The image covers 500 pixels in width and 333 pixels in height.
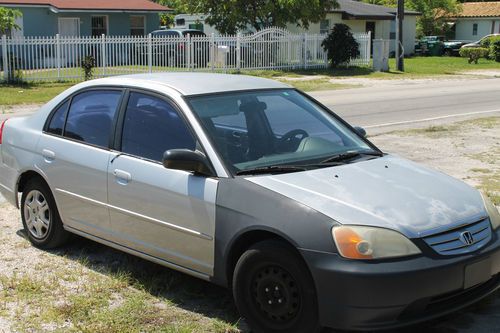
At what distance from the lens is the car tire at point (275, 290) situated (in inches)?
149

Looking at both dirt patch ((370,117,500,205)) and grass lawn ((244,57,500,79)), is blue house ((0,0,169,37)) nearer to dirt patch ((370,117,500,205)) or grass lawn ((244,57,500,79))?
grass lawn ((244,57,500,79))

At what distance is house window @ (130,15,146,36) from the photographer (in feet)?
117

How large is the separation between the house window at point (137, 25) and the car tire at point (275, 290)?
108 ft

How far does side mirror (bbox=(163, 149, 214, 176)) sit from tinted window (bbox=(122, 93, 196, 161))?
219mm

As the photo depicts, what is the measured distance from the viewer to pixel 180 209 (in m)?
4.41

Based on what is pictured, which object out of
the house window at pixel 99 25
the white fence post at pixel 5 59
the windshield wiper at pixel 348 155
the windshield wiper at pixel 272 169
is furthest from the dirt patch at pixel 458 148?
the house window at pixel 99 25

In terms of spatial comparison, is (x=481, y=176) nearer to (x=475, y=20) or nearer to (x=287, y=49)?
(x=287, y=49)

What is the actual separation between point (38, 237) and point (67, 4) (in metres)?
28.6

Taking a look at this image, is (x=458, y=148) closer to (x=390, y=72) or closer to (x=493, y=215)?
(x=493, y=215)

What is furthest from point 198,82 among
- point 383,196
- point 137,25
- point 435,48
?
point 435,48

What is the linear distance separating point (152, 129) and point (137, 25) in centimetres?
3240

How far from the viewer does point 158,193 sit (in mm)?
4547

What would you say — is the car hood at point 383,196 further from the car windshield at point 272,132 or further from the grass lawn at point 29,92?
the grass lawn at point 29,92

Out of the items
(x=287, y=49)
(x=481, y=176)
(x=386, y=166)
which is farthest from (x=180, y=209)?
(x=287, y=49)
